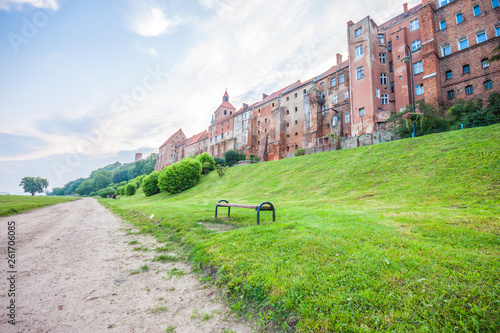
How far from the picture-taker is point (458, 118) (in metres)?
23.5

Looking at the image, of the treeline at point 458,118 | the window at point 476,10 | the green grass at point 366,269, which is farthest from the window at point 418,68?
the green grass at point 366,269

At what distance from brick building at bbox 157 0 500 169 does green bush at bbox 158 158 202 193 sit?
19.4 m

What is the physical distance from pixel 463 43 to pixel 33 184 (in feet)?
434

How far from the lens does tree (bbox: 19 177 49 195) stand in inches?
3317

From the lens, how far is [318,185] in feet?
50.8

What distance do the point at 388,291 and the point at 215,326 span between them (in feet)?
6.66

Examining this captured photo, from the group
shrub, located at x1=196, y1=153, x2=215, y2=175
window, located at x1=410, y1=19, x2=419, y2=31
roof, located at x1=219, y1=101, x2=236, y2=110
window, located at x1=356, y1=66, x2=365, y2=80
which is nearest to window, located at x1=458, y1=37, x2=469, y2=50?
window, located at x1=410, y1=19, x2=419, y2=31

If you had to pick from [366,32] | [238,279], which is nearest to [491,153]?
[238,279]

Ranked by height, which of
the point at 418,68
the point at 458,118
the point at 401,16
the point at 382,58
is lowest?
the point at 458,118

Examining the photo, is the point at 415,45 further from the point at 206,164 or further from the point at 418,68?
the point at 206,164

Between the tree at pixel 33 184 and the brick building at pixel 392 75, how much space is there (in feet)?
328

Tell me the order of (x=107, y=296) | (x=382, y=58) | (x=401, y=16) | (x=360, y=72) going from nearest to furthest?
(x=107, y=296) → (x=360, y=72) → (x=382, y=58) → (x=401, y=16)

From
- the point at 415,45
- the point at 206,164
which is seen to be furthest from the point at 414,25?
the point at 206,164

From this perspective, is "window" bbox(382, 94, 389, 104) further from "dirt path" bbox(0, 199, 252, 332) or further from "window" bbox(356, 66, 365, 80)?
"dirt path" bbox(0, 199, 252, 332)
